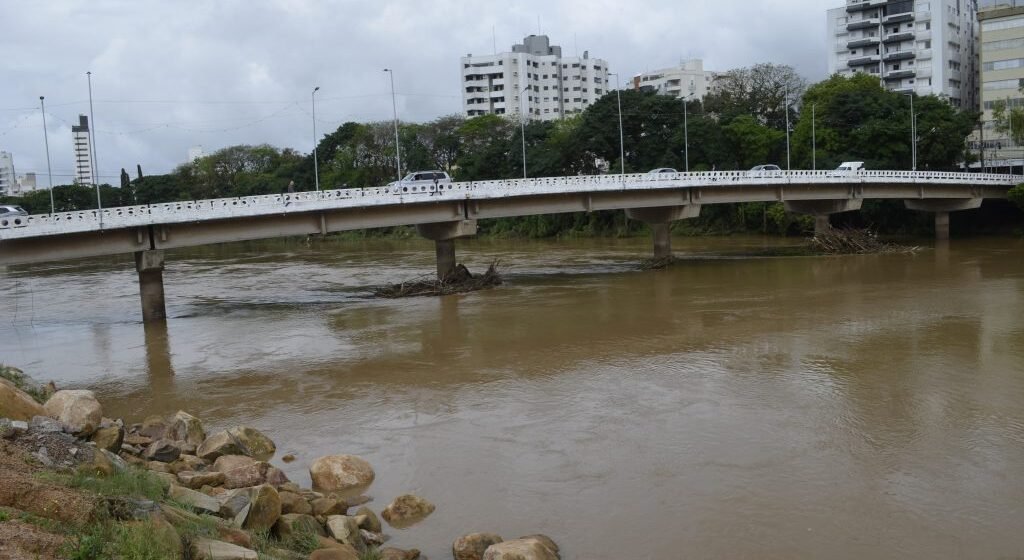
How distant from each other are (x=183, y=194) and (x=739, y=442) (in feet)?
328

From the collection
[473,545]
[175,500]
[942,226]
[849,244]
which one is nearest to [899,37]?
[942,226]

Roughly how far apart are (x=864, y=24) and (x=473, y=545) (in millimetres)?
89736

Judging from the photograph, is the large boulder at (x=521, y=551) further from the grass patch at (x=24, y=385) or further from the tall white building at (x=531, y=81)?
the tall white building at (x=531, y=81)

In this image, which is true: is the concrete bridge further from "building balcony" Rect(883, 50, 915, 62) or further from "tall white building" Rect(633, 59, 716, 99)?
"tall white building" Rect(633, 59, 716, 99)

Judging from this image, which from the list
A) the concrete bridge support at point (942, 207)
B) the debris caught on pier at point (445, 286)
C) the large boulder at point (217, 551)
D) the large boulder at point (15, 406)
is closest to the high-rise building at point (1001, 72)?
the concrete bridge support at point (942, 207)

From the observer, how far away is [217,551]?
762 centimetres

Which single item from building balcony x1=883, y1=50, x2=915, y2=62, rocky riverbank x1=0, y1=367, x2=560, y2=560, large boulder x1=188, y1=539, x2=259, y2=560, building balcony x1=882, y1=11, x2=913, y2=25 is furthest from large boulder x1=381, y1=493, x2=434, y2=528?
building balcony x1=882, y1=11, x2=913, y2=25

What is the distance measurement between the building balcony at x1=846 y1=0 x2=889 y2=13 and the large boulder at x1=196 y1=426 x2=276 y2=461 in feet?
283

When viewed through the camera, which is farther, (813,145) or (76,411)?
(813,145)

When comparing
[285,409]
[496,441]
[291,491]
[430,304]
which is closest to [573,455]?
[496,441]

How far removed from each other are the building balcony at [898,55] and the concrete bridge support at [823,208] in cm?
4050

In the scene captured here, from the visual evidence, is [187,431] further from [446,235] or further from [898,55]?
[898,55]

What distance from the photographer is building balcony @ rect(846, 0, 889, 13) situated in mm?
83938

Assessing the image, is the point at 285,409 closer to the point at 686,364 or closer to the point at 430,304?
the point at 686,364
